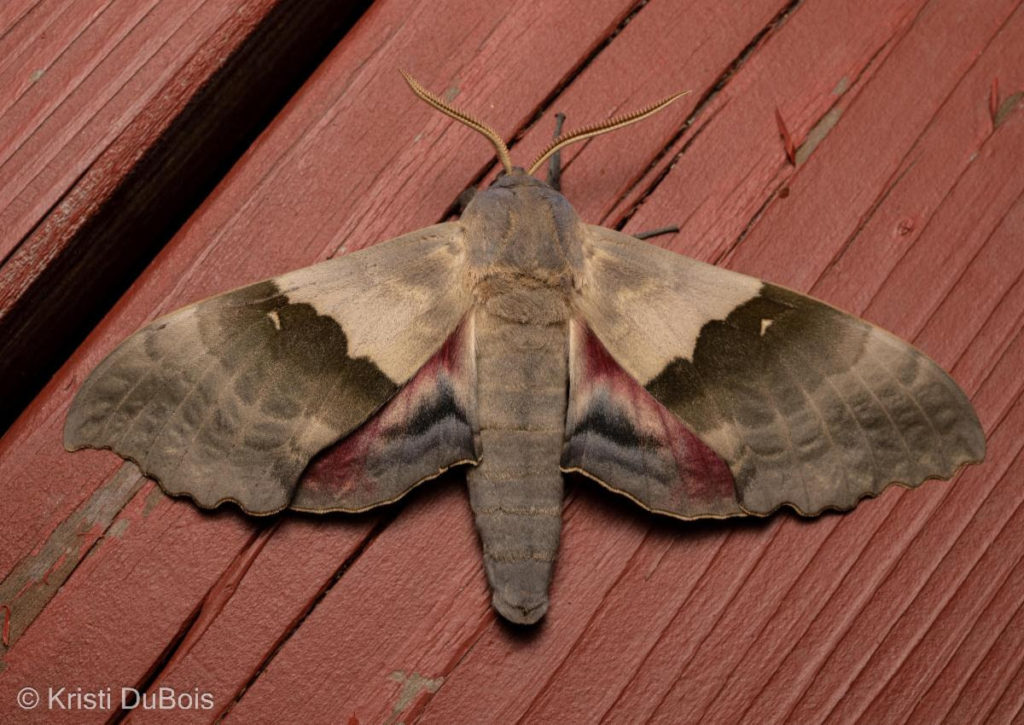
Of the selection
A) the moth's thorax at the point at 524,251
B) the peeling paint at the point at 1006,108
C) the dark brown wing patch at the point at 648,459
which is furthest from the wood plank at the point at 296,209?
the peeling paint at the point at 1006,108

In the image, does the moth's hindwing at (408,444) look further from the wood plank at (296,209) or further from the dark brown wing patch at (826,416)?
the dark brown wing patch at (826,416)

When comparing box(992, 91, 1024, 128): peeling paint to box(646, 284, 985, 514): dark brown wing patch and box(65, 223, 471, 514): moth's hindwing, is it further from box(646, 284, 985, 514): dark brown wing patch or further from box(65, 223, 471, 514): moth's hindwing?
box(65, 223, 471, 514): moth's hindwing

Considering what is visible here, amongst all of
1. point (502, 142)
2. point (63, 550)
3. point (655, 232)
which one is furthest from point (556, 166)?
point (63, 550)

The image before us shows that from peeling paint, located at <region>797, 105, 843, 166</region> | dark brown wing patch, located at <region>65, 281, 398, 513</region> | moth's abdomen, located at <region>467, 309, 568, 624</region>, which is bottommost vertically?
dark brown wing patch, located at <region>65, 281, 398, 513</region>

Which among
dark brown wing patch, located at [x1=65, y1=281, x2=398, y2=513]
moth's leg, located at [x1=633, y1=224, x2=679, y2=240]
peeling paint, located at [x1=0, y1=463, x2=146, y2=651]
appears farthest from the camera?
moth's leg, located at [x1=633, y1=224, x2=679, y2=240]

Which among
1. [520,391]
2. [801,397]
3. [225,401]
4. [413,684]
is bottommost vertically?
[413,684]

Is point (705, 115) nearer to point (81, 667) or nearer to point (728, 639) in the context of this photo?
point (728, 639)

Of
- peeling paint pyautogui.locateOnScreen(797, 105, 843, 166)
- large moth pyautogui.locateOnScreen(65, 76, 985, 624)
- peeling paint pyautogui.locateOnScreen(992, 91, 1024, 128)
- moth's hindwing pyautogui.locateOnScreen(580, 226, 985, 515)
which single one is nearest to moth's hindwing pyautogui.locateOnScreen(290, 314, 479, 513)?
large moth pyautogui.locateOnScreen(65, 76, 985, 624)

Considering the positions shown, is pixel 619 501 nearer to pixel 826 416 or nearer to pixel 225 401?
pixel 826 416
